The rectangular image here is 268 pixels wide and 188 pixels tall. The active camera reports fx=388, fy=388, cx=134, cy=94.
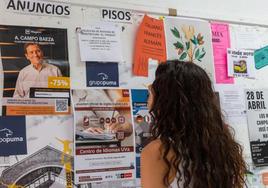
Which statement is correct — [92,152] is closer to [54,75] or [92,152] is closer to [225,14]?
[54,75]

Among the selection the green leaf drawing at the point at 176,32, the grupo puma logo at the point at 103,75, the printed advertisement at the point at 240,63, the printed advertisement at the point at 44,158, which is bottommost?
the printed advertisement at the point at 44,158

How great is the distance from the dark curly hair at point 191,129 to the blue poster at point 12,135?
0.46 m

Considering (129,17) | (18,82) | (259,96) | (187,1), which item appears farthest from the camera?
(259,96)

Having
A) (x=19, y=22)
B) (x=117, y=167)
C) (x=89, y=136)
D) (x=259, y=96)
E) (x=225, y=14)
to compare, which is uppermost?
(x=225, y=14)

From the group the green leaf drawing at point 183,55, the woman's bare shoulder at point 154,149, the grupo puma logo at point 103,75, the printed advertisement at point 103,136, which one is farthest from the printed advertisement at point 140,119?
the woman's bare shoulder at point 154,149

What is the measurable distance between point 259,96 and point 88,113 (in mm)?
865

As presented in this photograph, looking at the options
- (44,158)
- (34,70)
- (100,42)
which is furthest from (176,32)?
(44,158)

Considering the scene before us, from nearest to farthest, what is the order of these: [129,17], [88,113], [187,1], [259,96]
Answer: [88,113], [129,17], [187,1], [259,96]

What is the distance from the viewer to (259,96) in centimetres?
183

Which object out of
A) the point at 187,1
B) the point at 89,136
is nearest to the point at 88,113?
the point at 89,136

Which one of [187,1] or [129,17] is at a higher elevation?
[187,1]

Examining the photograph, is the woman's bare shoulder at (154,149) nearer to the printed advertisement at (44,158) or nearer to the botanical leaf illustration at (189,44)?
the printed advertisement at (44,158)

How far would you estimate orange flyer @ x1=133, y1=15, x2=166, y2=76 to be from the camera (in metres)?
1.54

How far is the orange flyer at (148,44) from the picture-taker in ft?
5.06
